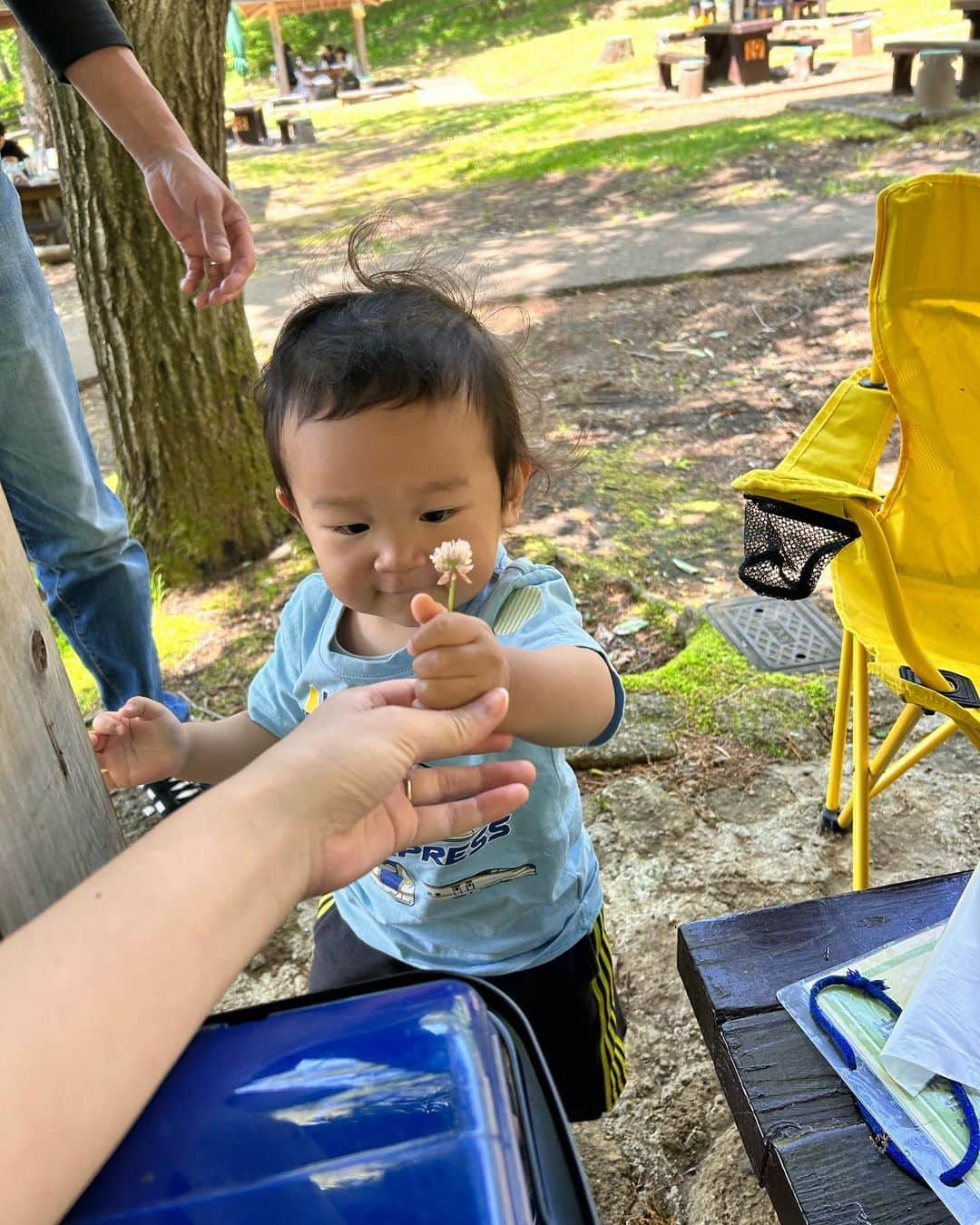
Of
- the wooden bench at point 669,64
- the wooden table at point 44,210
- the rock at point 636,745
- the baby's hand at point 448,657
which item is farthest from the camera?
the wooden bench at point 669,64

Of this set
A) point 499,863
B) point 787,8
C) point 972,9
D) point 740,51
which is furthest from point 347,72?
point 499,863

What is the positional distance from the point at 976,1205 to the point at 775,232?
7.13 m

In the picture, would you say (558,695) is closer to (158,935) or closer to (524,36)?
(158,935)

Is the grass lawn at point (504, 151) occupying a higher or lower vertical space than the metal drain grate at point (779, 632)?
higher

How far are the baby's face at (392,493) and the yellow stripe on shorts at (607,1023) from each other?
0.62 m

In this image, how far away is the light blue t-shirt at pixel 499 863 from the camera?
1.38m

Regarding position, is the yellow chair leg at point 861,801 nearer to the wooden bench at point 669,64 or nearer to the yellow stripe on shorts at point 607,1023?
the yellow stripe on shorts at point 607,1023

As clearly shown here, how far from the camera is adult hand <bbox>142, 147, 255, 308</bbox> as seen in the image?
6.10 ft

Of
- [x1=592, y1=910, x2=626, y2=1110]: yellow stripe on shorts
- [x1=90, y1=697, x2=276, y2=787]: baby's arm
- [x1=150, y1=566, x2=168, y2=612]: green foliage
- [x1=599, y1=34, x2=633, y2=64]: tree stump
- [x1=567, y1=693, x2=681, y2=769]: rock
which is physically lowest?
[x1=567, y1=693, x2=681, y2=769]: rock

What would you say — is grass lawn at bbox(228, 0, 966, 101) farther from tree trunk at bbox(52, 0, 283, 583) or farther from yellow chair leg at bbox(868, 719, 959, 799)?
yellow chair leg at bbox(868, 719, 959, 799)

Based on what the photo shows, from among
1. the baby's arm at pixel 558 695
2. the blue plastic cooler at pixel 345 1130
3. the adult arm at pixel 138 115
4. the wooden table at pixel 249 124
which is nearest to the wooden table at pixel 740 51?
the wooden table at pixel 249 124

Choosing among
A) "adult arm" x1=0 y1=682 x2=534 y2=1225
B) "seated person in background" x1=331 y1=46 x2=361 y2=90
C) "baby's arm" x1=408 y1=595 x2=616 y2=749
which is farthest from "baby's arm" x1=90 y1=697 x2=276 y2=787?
"seated person in background" x1=331 y1=46 x2=361 y2=90

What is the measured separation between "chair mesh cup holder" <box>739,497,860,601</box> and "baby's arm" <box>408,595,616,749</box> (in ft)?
2.45

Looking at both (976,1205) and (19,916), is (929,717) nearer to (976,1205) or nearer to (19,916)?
(976,1205)
